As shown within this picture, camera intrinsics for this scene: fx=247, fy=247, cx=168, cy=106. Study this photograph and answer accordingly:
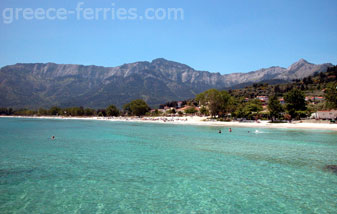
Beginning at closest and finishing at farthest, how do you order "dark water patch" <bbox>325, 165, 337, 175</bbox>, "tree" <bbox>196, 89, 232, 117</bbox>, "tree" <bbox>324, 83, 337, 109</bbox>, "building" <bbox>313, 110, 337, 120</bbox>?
"dark water patch" <bbox>325, 165, 337, 175</bbox>
"tree" <bbox>324, 83, 337, 109</bbox>
"building" <bbox>313, 110, 337, 120</bbox>
"tree" <bbox>196, 89, 232, 117</bbox>

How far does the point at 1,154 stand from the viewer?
25844 millimetres

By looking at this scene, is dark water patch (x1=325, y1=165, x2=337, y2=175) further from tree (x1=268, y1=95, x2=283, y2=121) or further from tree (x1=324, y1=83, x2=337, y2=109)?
tree (x1=324, y1=83, x2=337, y2=109)

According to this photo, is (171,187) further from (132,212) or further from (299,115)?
(299,115)

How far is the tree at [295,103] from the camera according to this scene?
7600 cm

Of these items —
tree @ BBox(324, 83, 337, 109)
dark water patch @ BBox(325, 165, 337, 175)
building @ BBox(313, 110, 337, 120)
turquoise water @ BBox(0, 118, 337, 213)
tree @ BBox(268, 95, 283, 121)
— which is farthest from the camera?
building @ BBox(313, 110, 337, 120)

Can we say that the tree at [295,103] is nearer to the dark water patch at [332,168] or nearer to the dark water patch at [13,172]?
the dark water patch at [332,168]

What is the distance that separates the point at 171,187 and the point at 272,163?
1118 centimetres

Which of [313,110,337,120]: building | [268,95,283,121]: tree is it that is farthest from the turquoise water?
[313,110,337,120]: building

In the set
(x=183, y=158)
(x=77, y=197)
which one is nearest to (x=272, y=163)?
(x=183, y=158)

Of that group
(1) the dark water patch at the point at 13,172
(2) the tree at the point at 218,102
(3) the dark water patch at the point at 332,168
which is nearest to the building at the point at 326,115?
(2) the tree at the point at 218,102

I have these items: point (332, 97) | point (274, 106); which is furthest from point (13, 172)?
point (332, 97)

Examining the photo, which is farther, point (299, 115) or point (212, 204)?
point (299, 115)

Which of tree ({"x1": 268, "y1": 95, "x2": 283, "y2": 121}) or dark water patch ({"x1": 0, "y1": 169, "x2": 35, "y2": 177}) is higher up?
tree ({"x1": 268, "y1": 95, "x2": 283, "y2": 121})

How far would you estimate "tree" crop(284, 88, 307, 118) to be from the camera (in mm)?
76000
